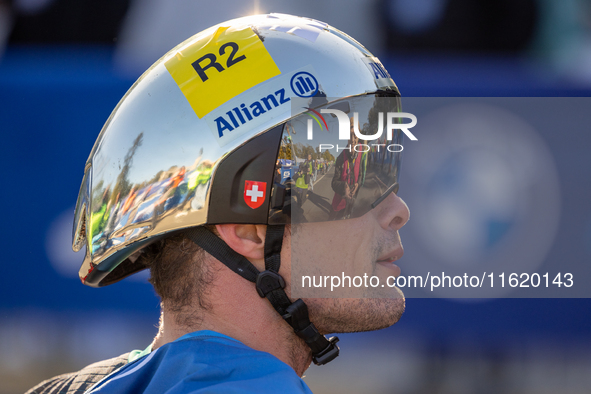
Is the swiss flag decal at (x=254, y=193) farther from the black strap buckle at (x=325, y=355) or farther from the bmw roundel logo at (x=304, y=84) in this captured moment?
the black strap buckle at (x=325, y=355)

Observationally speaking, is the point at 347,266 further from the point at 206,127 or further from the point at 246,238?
the point at 206,127

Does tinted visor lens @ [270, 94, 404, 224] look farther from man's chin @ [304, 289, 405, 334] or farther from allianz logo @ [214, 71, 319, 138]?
man's chin @ [304, 289, 405, 334]

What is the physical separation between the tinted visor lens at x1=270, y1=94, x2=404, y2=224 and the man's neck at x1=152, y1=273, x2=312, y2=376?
0.25 metres

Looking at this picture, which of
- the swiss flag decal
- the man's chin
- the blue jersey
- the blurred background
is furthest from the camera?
the blurred background

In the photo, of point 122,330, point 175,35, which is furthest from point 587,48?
point 122,330

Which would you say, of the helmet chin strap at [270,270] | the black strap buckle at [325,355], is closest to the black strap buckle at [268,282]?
the helmet chin strap at [270,270]

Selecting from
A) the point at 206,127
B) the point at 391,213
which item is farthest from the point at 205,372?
the point at 391,213

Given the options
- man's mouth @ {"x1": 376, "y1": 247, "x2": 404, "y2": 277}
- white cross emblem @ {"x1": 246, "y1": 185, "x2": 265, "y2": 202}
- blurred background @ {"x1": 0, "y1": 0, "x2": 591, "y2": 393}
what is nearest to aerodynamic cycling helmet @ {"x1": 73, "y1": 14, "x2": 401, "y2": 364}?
white cross emblem @ {"x1": 246, "y1": 185, "x2": 265, "y2": 202}

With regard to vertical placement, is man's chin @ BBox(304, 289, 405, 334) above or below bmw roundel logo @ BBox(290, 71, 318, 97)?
below

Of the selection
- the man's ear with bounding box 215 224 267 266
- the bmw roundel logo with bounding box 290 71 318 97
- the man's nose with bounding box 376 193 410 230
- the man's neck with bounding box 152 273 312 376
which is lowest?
the man's neck with bounding box 152 273 312 376

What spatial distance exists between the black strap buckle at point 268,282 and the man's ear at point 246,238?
0.20 feet

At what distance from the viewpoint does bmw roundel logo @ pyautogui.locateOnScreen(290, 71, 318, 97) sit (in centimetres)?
161

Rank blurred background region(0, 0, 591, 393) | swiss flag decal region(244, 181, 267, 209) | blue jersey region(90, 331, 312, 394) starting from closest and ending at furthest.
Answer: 1. blue jersey region(90, 331, 312, 394)
2. swiss flag decal region(244, 181, 267, 209)
3. blurred background region(0, 0, 591, 393)

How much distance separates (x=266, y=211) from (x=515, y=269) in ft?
11.2
